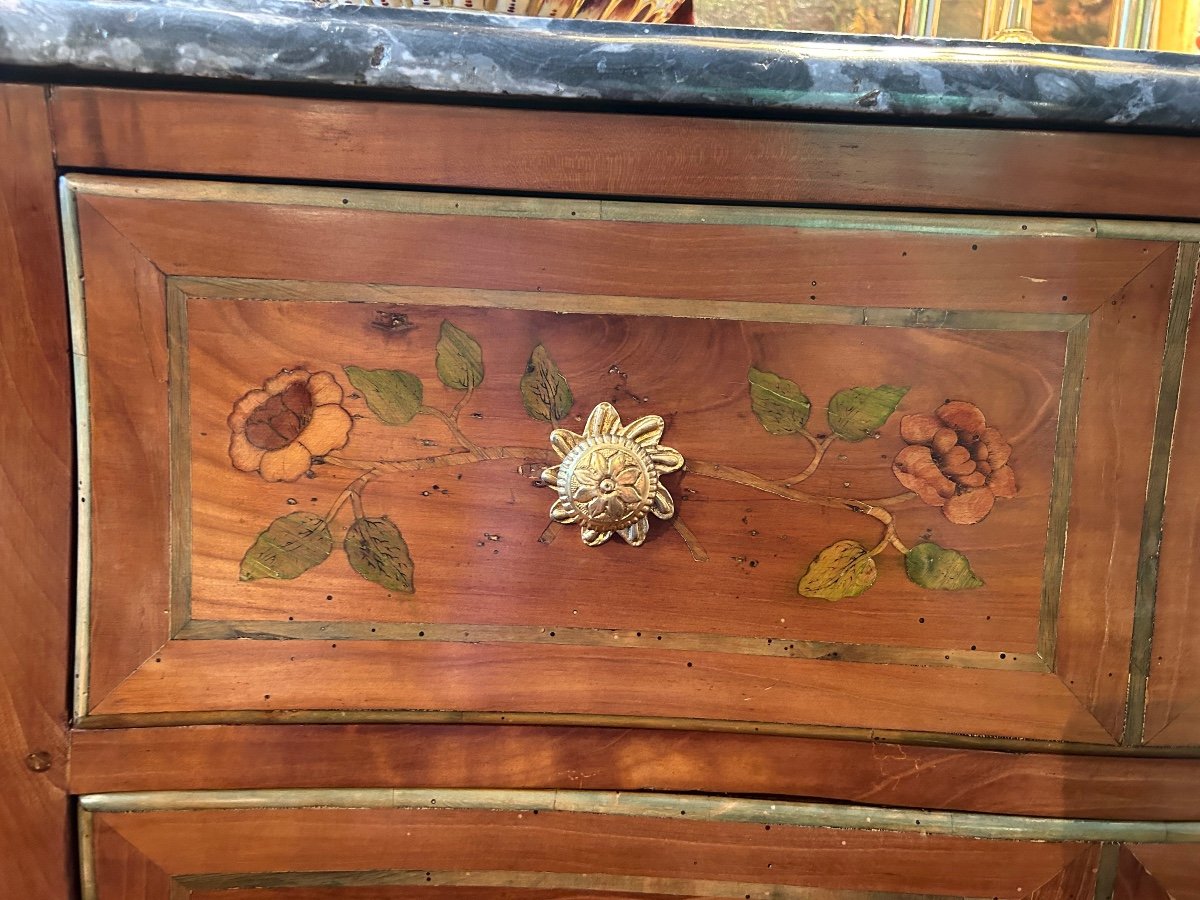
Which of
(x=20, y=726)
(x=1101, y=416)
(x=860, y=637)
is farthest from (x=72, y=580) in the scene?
(x=1101, y=416)

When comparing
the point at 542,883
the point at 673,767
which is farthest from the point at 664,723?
the point at 542,883

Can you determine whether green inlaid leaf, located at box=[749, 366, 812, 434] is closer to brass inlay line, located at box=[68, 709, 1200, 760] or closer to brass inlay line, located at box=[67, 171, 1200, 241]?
brass inlay line, located at box=[67, 171, 1200, 241]

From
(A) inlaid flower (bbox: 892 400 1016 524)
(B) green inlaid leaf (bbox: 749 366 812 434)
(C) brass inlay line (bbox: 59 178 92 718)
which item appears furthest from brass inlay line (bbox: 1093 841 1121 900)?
(C) brass inlay line (bbox: 59 178 92 718)

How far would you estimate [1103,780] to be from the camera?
492 millimetres

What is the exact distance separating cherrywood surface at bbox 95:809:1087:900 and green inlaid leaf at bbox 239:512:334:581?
163 millimetres

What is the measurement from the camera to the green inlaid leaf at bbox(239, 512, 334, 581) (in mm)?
467

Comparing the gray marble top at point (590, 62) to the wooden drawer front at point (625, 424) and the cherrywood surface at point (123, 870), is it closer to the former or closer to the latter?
the wooden drawer front at point (625, 424)

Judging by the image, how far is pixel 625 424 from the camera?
46 centimetres

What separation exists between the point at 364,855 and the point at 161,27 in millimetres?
504

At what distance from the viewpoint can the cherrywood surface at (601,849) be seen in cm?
50

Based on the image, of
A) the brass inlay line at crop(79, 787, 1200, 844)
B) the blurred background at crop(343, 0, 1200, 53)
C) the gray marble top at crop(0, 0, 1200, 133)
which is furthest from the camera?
the blurred background at crop(343, 0, 1200, 53)

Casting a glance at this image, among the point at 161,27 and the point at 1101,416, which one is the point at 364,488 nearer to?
the point at 161,27

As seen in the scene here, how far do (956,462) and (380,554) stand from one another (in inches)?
14.1

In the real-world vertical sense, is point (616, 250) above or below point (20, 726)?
above
